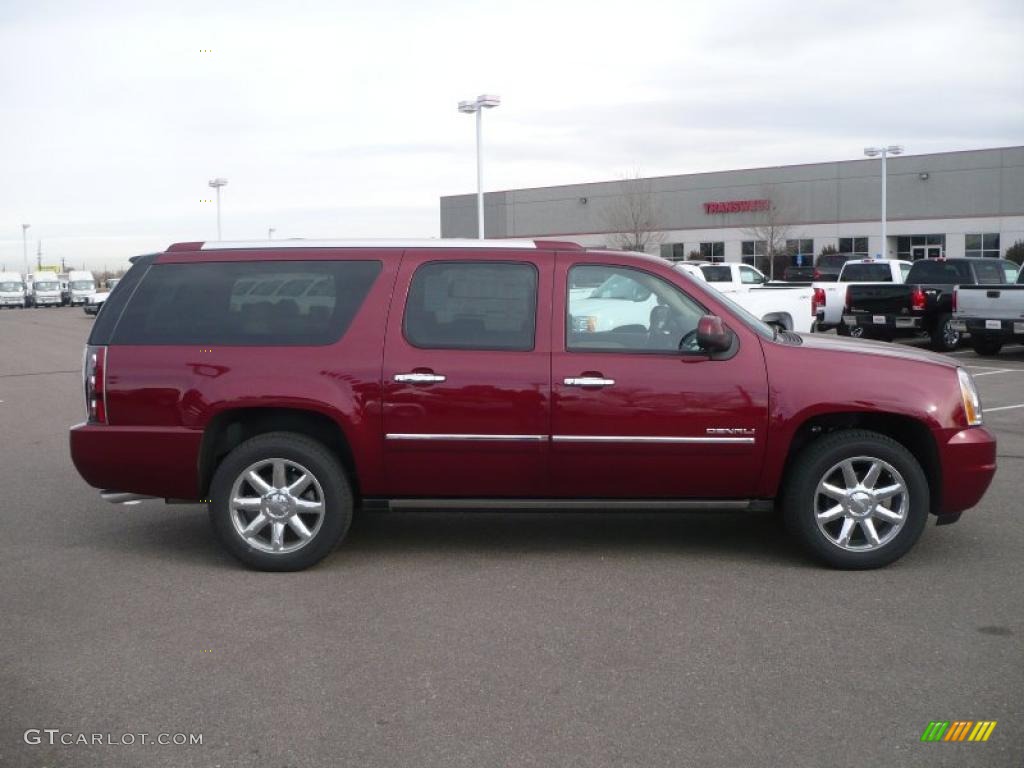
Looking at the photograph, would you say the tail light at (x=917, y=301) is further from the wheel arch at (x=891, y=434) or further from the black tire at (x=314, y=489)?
the black tire at (x=314, y=489)

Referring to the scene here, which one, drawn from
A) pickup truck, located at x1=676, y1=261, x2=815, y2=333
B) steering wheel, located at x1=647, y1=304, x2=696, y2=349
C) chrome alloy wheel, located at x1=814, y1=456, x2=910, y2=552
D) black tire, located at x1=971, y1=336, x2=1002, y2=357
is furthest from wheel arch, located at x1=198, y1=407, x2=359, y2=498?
black tire, located at x1=971, y1=336, x2=1002, y2=357

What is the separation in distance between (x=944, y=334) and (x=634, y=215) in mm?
44290

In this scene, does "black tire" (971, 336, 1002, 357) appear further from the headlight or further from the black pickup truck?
the headlight

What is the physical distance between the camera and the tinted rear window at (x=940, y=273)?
23.7 metres

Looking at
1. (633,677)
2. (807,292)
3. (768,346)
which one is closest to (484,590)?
(633,677)

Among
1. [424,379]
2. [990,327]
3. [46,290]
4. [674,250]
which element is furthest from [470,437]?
[46,290]

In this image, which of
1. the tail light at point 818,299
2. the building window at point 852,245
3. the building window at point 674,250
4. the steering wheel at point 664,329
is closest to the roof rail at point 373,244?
the steering wheel at point 664,329

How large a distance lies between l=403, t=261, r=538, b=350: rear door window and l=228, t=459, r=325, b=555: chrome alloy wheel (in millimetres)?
992

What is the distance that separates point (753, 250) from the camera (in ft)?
212

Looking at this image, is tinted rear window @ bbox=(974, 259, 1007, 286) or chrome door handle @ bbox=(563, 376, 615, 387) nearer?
chrome door handle @ bbox=(563, 376, 615, 387)

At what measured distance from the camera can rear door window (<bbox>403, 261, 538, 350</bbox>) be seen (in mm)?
6621

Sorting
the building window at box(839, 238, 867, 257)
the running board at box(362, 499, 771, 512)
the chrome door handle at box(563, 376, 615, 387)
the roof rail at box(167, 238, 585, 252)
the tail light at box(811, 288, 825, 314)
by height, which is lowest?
the running board at box(362, 499, 771, 512)

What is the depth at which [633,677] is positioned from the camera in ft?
16.2

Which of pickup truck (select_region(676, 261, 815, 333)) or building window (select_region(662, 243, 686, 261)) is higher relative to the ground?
building window (select_region(662, 243, 686, 261))
